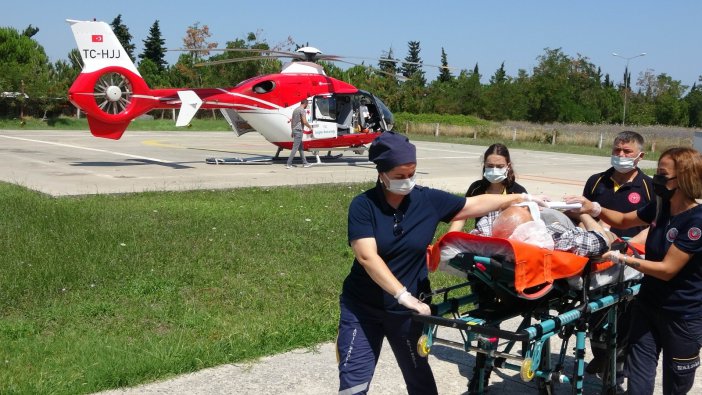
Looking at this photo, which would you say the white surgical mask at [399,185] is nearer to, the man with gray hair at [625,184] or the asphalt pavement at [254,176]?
the asphalt pavement at [254,176]

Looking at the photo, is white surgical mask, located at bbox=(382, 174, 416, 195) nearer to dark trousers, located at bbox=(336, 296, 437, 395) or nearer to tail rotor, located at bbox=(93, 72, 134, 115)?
dark trousers, located at bbox=(336, 296, 437, 395)

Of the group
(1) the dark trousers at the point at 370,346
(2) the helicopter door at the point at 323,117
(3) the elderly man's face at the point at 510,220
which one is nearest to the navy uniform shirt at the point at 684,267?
(3) the elderly man's face at the point at 510,220

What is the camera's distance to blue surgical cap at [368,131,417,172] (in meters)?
3.75

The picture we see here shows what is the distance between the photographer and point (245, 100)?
2008 centimetres

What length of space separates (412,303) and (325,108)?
57.5 ft

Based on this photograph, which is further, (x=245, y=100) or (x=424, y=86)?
(x=424, y=86)

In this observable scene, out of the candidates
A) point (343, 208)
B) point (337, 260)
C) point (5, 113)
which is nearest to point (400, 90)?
point (5, 113)

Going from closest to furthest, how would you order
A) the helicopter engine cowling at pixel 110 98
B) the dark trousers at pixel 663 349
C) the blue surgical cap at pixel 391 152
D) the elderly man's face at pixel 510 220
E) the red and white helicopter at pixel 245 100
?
the blue surgical cap at pixel 391 152
the elderly man's face at pixel 510 220
the dark trousers at pixel 663 349
the helicopter engine cowling at pixel 110 98
the red and white helicopter at pixel 245 100

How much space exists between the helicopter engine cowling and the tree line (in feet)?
66.5

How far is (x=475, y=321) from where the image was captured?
381cm

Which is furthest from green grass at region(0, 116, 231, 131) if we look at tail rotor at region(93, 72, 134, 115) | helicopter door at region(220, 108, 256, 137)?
tail rotor at region(93, 72, 134, 115)

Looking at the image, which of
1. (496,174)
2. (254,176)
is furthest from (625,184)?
(254,176)

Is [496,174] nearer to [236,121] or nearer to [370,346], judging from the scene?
[370,346]

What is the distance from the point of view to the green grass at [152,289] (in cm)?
534
